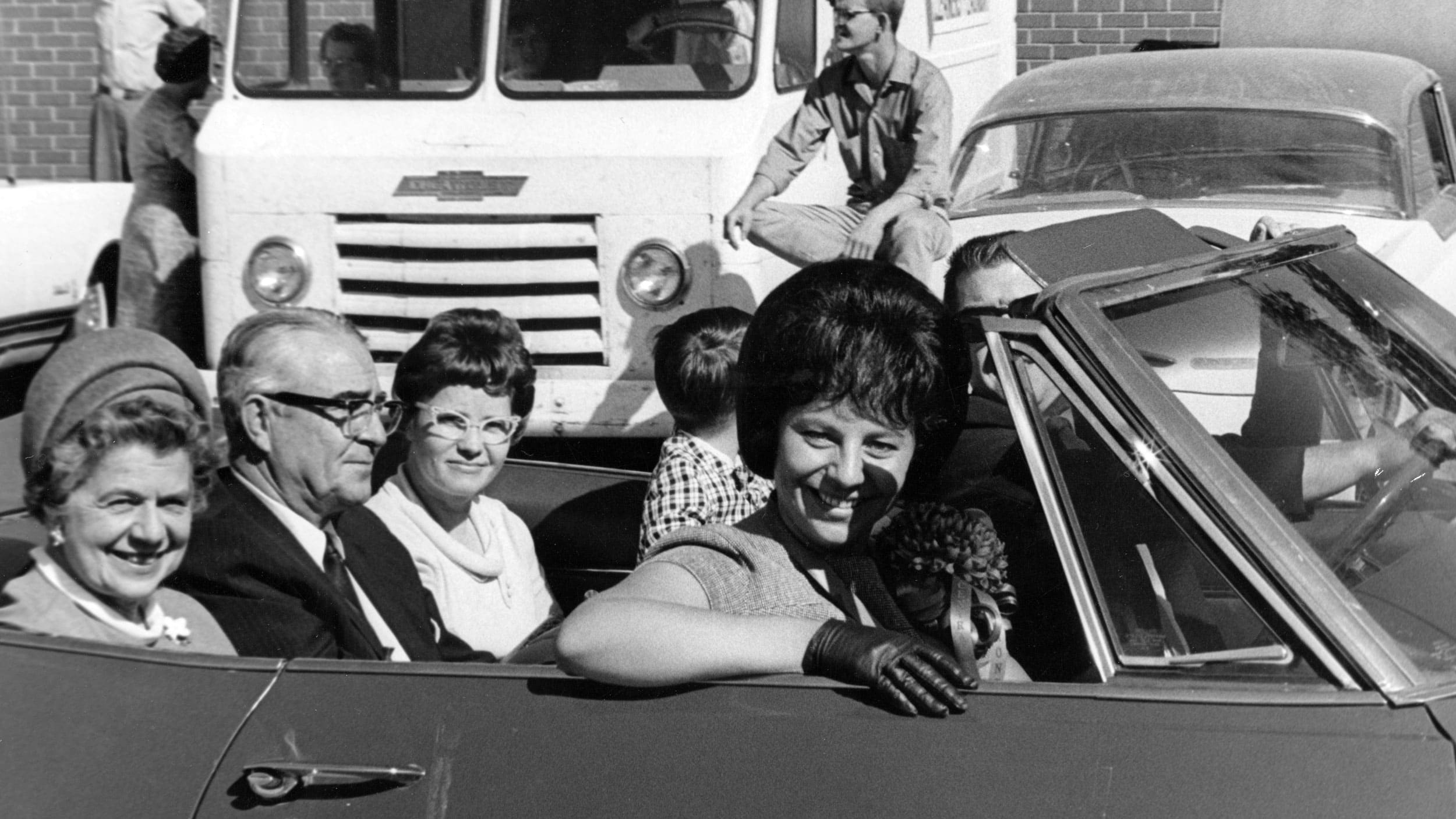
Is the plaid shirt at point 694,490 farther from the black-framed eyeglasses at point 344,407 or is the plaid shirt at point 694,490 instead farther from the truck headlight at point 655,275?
the truck headlight at point 655,275

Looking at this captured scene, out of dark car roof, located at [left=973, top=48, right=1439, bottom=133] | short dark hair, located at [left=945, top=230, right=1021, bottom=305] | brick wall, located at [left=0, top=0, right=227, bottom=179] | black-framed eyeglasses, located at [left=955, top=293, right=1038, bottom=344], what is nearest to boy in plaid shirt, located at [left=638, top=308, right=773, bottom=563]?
short dark hair, located at [left=945, top=230, right=1021, bottom=305]

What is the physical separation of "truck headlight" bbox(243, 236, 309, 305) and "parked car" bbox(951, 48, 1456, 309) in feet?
8.15

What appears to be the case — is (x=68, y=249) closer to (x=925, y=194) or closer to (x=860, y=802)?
(x=925, y=194)

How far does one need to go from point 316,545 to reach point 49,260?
450 cm

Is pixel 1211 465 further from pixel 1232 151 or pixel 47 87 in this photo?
pixel 47 87

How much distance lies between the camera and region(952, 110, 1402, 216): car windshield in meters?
6.07

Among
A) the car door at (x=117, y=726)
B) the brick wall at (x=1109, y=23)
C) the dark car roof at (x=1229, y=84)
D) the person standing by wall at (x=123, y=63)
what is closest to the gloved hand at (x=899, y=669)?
the car door at (x=117, y=726)

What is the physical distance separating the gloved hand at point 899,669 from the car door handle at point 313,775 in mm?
530

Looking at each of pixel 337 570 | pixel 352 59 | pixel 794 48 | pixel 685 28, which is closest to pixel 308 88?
pixel 352 59

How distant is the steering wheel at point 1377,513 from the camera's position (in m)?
2.00

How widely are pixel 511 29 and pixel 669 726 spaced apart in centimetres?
461

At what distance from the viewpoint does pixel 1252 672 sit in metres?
1.88

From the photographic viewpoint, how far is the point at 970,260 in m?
3.30

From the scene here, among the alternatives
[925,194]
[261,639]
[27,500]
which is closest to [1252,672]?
[261,639]
